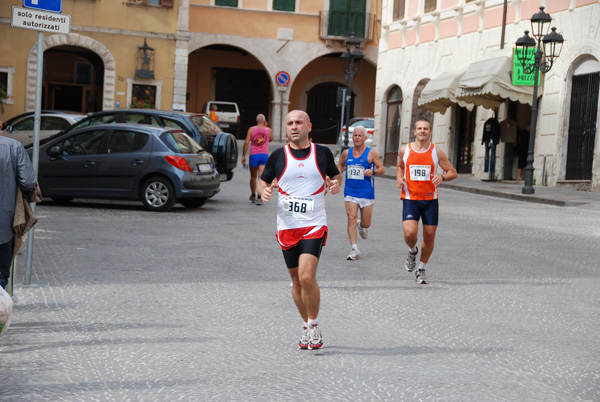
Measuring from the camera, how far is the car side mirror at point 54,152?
1728cm

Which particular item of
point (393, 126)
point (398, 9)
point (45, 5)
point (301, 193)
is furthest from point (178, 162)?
point (398, 9)

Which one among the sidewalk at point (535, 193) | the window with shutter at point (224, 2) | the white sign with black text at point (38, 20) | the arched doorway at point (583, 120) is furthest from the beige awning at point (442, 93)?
the white sign with black text at point (38, 20)

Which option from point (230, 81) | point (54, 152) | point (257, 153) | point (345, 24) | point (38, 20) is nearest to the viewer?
point (38, 20)

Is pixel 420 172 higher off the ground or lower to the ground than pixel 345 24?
lower

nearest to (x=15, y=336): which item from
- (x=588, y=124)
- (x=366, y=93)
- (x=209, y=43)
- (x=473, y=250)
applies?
(x=473, y=250)

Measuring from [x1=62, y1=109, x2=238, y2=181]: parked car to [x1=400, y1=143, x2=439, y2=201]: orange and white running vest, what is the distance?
999 centimetres

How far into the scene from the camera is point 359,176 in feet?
38.5

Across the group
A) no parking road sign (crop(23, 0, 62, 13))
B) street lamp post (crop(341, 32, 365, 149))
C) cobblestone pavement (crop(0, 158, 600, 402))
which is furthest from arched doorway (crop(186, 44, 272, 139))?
no parking road sign (crop(23, 0, 62, 13))

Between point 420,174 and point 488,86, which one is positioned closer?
point 420,174

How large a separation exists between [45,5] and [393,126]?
96.8ft

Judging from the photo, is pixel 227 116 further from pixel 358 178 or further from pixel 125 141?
pixel 358 178

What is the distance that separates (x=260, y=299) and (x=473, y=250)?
16.1 feet

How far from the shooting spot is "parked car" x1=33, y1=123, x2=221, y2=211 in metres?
16.7

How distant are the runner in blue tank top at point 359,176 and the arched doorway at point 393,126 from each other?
2579 centimetres
